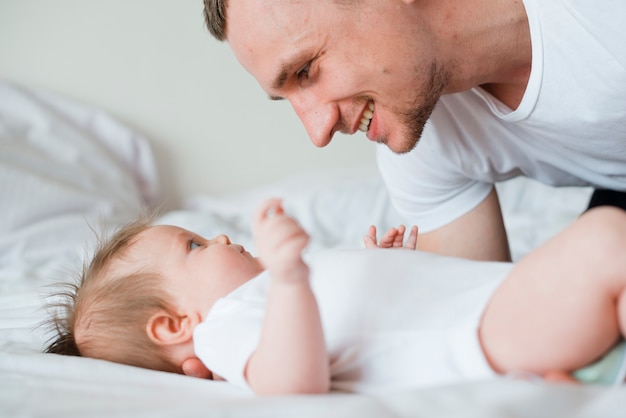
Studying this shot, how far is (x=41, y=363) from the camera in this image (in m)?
1.00

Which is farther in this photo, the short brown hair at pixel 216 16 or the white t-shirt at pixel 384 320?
the short brown hair at pixel 216 16

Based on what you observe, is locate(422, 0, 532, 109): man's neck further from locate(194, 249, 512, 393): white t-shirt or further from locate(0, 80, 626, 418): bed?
locate(0, 80, 626, 418): bed

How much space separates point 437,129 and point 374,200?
749 mm

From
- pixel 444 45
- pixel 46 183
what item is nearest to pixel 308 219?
pixel 46 183

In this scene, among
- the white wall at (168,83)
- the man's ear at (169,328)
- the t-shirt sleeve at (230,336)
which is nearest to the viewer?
the t-shirt sleeve at (230,336)

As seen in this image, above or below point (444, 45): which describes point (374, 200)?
below

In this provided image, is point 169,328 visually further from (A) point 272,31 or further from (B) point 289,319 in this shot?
(A) point 272,31

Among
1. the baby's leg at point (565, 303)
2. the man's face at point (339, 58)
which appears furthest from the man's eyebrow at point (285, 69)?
the baby's leg at point (565, 303)

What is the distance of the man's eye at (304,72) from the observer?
4.06 feet

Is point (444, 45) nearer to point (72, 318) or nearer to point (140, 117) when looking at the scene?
point (72, 318)

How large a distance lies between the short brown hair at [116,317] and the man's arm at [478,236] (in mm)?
762

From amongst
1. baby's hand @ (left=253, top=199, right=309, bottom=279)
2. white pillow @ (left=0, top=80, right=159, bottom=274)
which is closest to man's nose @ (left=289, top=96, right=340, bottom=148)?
baby's hand @ (left=253, top=199, right=309, bottom=279)

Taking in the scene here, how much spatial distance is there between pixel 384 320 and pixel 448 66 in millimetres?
590

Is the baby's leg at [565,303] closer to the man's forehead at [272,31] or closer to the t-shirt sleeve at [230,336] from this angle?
the t-shirt sleeve at [230,336]
